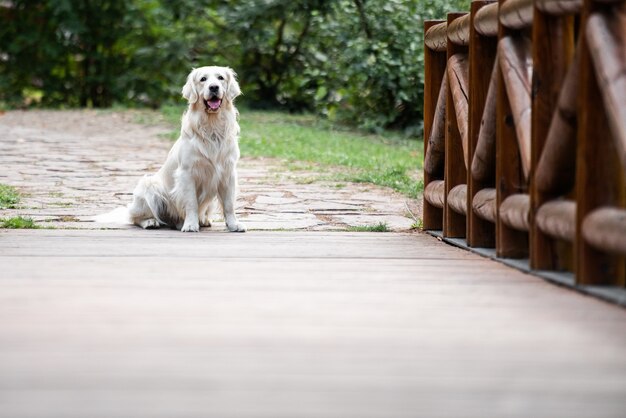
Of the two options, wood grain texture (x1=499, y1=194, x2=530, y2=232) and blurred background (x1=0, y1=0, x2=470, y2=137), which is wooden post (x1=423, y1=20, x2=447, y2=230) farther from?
blurred background (x1=0, y1=0, x2=470, y2=137)

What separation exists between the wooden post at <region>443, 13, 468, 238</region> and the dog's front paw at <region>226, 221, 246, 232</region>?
127cm

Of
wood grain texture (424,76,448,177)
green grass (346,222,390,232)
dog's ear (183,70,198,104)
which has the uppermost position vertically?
dog's ear (183,70,198,104)

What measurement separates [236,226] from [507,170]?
2.19 metres

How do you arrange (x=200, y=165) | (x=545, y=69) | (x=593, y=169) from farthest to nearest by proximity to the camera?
(x=200, y=165) < (x=545, y=69) < (x=593, y=169)

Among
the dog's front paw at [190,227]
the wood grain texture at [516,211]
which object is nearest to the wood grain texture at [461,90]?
the wood grain texture at [516,211]

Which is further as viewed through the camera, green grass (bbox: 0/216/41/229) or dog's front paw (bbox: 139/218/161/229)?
dog's front paw (bbox: 139/218/161/229)

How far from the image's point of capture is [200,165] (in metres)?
6.22

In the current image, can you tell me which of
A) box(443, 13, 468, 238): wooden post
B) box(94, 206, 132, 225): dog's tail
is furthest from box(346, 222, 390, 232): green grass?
box(94, 206, 132, 225): dog's tail

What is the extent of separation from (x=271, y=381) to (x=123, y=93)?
1703 centimetres

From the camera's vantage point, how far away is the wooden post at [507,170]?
14.2 ft

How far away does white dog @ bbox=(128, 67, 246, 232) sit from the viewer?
20.3 ft

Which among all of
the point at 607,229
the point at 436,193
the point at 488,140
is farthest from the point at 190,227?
the point at 607,229

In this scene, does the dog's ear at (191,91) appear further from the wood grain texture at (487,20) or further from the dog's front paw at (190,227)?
the wood grain texture at (487,20)

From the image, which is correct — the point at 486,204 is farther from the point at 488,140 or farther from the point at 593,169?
the point at 593,169
